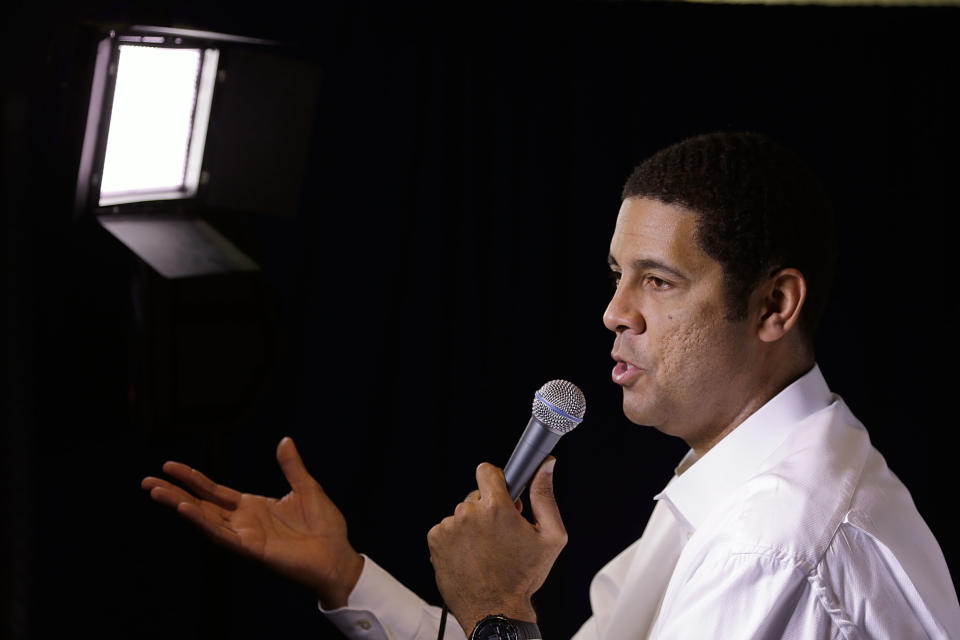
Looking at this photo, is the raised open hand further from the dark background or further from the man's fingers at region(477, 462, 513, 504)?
the dark background

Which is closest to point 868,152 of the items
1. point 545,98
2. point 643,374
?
point 545,98

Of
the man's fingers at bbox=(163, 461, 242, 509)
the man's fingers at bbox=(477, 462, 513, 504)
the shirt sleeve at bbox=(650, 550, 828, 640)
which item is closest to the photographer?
the shirt sleeve at bbox=(650, 550, 828, 640)

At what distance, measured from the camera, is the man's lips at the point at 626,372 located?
1.27 meters

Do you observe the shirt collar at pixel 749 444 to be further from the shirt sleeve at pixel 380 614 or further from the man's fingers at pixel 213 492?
the man's fingers at pixel 213 492

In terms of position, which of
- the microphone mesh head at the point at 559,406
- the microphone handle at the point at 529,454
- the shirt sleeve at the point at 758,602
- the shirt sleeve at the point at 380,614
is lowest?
the shirt sleeve at the point at 380,614

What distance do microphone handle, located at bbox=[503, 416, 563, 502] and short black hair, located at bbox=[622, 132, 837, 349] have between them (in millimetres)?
321

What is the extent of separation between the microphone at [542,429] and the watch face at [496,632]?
0.51 ft

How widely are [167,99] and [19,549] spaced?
1402 millimetres

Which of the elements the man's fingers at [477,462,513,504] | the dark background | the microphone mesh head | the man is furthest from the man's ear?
the dark background

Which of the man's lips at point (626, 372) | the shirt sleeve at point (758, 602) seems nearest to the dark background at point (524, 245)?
the man's lips at point (626, 372)

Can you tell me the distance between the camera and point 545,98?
103 inches

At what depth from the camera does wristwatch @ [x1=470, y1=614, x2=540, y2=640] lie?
1.11 meters

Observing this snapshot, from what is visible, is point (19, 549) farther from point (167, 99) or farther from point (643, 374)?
point (167, 99)

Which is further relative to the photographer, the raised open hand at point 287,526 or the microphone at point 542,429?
the raised open hand at point 287,526
